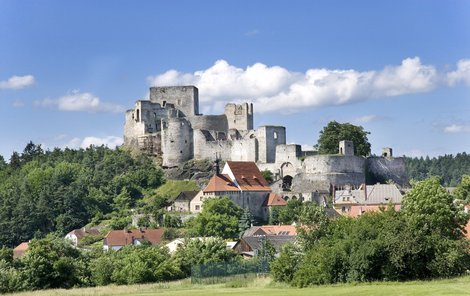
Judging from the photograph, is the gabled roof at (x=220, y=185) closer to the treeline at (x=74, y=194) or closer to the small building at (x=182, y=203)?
the small building at (x=182, y=203)

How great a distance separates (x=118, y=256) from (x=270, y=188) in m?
31.9

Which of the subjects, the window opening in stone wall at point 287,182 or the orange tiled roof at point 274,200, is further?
the window opening in stone wall at point 287,182

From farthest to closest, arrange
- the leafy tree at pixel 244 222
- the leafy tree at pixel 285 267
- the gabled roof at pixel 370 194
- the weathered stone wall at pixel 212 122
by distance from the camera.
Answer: the weathered stone wall at pixel 212 122
the gabled roof at pixel 370 194
the leafy tree at pixel 244 222
the leafy tree at pixel 285 267

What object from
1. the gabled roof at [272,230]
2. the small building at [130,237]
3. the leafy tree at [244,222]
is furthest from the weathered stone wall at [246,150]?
the small building at [130,237]

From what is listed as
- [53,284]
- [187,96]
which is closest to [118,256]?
[53,284]

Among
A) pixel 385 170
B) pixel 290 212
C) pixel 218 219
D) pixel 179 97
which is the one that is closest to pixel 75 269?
pixel 218 219

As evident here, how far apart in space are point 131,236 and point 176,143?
23069 mm

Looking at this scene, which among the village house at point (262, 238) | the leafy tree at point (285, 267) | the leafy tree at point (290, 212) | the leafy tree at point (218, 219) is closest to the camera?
the leafy tree at point (285, 267)

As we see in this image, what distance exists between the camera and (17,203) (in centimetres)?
9944

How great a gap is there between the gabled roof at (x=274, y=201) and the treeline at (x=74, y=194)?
13.5 m

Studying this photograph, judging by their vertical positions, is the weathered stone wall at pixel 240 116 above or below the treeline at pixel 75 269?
above

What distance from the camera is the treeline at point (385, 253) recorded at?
4725 cm

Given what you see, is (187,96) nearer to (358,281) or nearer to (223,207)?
(223,207)

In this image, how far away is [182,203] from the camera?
299 ft
